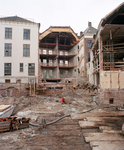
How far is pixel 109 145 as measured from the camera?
561 cm

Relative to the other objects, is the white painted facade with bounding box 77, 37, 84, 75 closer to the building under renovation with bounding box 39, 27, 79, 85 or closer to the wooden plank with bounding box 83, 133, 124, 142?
the building under renovation with bounding box 39, 27, 79, 85

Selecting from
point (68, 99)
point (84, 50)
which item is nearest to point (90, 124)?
point (68, 99)

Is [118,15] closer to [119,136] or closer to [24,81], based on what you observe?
[119,136]

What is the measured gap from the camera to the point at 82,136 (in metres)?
6.79

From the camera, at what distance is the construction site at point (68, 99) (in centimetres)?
637

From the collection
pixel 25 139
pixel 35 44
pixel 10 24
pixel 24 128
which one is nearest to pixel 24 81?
pixel 35 44

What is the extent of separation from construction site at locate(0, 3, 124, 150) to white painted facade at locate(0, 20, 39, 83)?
0.62 feet

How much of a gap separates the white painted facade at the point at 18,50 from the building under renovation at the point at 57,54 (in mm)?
9190

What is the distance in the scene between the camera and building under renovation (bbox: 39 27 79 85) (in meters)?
31.8

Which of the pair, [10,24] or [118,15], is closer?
[118,15]

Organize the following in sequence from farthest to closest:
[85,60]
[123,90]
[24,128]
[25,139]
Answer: [85,60], [123,90], [24,128], [25,139]

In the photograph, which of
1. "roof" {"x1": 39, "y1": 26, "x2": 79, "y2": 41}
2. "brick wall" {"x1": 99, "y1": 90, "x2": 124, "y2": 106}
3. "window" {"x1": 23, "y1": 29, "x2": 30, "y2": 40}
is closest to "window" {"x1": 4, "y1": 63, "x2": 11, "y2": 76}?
"window" {"x1": 23, "y1": 29, "x2": 30, "y2": 40}

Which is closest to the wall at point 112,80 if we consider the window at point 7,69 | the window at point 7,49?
the window at point 7,69

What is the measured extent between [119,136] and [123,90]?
862 cm
